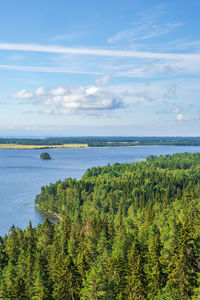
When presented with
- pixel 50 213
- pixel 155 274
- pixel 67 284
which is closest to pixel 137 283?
pixel 155 274

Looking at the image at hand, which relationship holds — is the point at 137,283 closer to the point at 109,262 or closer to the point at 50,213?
the point at 109,262

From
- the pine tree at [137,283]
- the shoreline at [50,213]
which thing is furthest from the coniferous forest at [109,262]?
the shoreline at [50,213]

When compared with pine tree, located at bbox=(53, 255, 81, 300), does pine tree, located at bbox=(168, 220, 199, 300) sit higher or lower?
higher

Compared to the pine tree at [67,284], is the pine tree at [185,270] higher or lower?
higher

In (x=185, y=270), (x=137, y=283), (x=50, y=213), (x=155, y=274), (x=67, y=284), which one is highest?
(x=185, y=270)

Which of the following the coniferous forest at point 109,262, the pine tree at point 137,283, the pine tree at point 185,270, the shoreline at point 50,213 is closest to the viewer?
the pine tree at point 185,270

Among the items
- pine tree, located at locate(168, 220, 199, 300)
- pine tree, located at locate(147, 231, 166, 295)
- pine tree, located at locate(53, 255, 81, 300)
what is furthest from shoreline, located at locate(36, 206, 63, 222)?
pine tree, located at locate(168, 220, 199, 300)

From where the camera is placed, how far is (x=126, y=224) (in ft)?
231

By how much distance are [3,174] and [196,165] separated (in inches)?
4423

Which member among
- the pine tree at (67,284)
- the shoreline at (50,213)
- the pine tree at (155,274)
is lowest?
the shoreline at (50,213)

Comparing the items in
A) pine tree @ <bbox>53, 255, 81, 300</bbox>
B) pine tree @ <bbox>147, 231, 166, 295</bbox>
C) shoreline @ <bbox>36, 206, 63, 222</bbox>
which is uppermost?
pine tree @ <bbox>147, 231, 166, 295</bbox>

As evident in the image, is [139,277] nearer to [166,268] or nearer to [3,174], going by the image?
[166,268]

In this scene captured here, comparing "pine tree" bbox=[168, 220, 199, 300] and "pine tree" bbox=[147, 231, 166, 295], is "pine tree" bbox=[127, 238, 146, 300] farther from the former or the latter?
"pine tree" bbox=[168, 220, 199, 300]

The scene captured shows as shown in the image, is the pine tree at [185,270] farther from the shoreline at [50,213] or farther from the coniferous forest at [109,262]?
the shoreline at [50,213]
